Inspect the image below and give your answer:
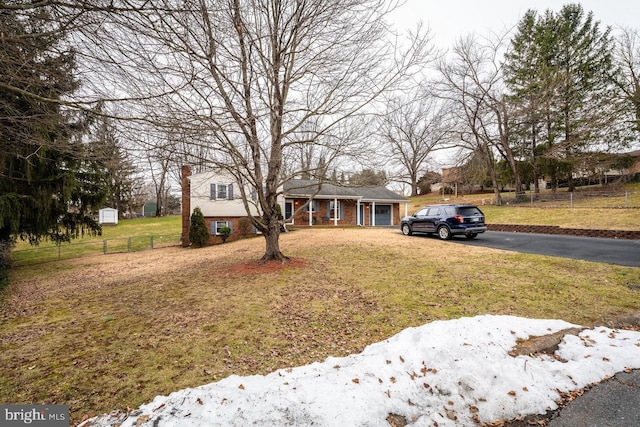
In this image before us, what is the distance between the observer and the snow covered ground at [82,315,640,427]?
7.50 ft

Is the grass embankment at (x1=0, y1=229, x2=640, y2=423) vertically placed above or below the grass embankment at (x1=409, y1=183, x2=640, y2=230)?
below

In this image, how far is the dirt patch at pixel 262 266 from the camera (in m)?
7.30

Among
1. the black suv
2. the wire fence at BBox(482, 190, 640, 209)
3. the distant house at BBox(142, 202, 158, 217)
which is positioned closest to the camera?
the black suv

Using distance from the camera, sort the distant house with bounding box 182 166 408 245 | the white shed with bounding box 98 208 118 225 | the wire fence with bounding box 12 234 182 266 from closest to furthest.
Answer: the wire fence with bounding box 12 234 182 266 < the distant house with bounding box 182 166 408 245 < the white shed with bounding box 98 208 118 225

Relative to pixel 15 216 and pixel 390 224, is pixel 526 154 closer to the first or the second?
pixel 390 224

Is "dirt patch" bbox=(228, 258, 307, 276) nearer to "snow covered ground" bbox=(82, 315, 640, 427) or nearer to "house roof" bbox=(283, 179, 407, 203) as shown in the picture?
"snow covered ground" bbox=(82, 315, 640, 427)

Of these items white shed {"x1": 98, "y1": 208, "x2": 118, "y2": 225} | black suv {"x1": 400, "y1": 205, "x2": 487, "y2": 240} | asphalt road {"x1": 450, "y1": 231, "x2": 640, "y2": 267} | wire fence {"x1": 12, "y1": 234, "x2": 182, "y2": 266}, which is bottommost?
wire fence {"x1": 12, "y1": 234, "x2": 182, "y2": 266}

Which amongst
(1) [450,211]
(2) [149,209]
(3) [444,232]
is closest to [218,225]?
(3) [444,232]

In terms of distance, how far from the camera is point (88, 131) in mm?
5391

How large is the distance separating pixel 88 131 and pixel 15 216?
18.0 feet

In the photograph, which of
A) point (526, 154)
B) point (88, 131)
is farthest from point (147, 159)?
point (526, 154)

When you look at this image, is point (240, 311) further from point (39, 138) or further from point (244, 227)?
point (244, 227)

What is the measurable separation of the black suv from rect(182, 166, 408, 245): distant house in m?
4.30

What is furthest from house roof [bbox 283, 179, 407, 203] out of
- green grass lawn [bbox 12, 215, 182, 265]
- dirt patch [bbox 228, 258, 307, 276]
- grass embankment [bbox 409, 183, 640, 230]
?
dirt patch [bbox 228, 258, 307, 276]
